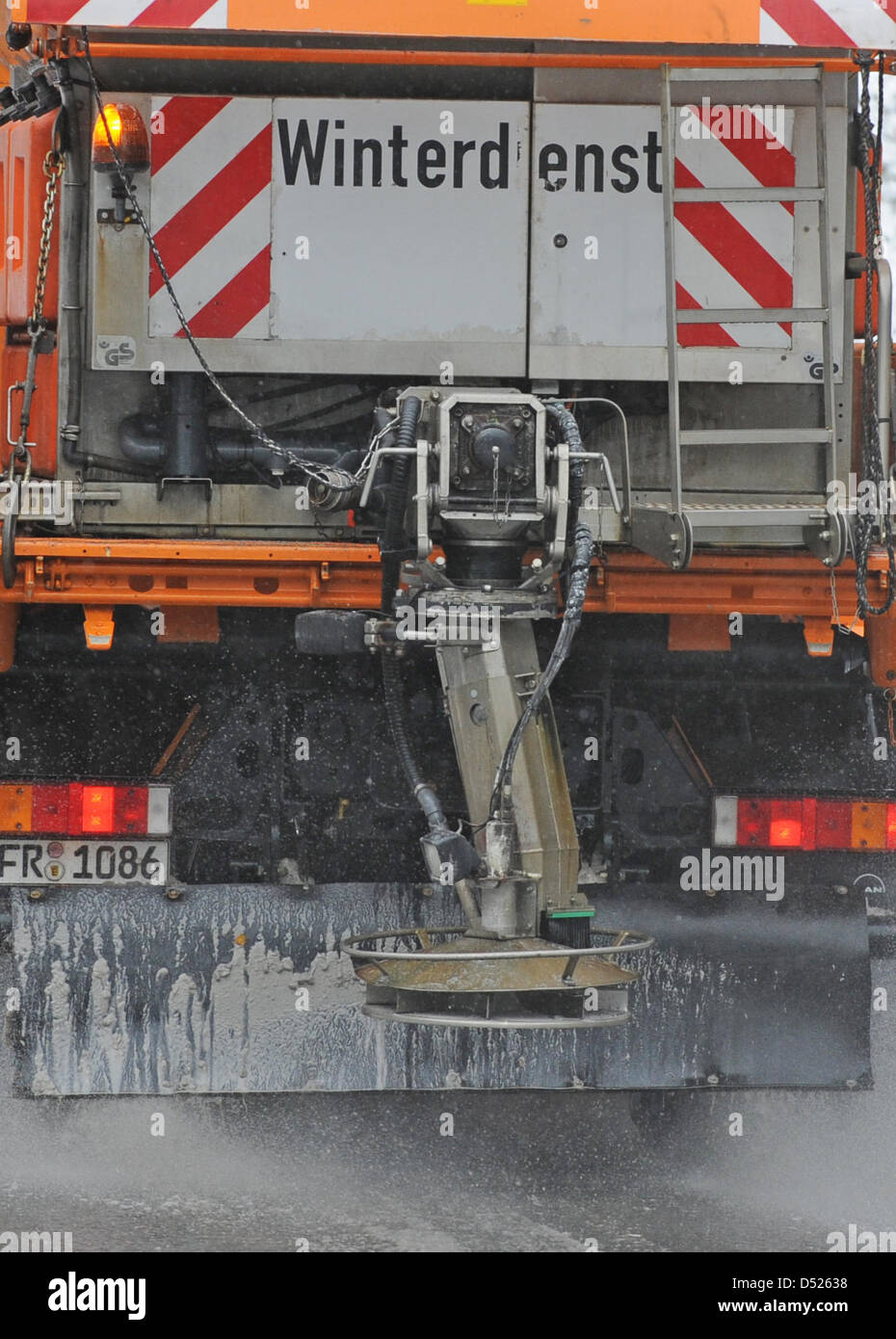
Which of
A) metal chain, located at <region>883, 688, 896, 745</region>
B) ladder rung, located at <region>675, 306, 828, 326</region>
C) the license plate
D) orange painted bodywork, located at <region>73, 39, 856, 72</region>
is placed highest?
orange painted bodywork, located at <region>73, 39, 856, 72</region>

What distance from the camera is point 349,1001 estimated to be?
12.5 feet

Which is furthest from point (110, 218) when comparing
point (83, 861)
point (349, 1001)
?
point (349, 1001)

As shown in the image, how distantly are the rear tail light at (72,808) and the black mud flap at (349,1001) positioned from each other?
0.17 meters

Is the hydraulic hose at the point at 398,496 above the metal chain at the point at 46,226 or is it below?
below

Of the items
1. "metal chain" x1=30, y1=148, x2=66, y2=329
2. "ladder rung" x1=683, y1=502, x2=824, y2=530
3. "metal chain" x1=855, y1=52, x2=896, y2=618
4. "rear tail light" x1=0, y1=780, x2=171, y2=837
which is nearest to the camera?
"ladder rung" x1=683, y1=502, x2=824, y2=530

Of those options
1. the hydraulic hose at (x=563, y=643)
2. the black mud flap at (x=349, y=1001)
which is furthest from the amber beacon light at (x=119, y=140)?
the black mud flap at (x=349, y=1001)

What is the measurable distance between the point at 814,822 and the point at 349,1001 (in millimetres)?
1241

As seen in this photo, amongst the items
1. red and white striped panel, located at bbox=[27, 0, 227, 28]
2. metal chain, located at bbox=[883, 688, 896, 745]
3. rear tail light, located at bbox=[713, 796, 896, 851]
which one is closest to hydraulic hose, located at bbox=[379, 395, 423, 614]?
red and white striped panel, located at bbox=[27, 0, 227, 28]

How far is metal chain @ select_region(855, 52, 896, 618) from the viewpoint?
3.16 m

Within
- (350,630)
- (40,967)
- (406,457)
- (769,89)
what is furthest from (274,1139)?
(769,89)

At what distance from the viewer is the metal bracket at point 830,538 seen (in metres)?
3.03

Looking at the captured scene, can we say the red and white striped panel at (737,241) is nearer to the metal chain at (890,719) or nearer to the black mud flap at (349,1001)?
the metal chain at (890,719)

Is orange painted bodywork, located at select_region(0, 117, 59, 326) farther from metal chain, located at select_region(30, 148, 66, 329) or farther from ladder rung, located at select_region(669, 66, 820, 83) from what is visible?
ladder rung, located at select_region(669, 66, 820, 83)

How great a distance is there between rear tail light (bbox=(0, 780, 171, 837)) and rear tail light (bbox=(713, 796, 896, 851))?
1.45 metres
